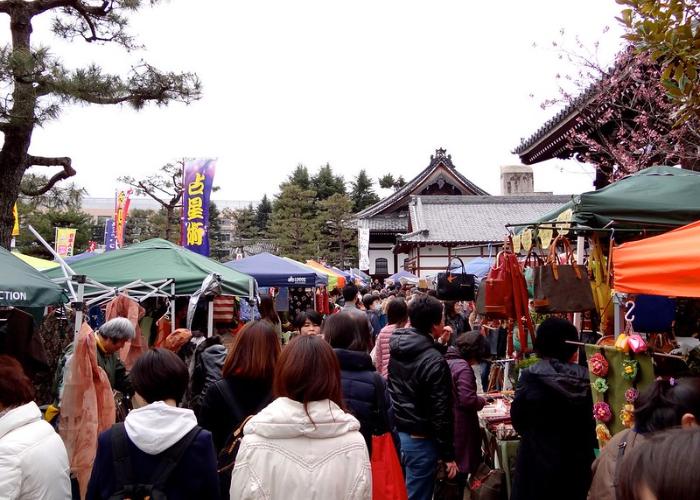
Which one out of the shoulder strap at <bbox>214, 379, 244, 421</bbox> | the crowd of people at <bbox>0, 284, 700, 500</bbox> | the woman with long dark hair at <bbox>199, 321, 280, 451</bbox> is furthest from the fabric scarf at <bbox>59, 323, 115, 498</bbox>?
the shoulder strap at <bbox>214, 379, 244, 421</bbox>

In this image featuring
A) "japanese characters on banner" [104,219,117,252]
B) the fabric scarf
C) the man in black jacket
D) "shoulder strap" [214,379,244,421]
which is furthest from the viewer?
"japanese characters on banner" [104,219,117,252]

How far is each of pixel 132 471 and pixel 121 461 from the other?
57mm

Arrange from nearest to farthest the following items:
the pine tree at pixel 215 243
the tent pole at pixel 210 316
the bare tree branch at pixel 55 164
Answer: the tent pole at pixel 210 316
the bare tree branch at pixel 55 164
the pine tree at pixel 215 243

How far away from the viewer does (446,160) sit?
33.4 metres

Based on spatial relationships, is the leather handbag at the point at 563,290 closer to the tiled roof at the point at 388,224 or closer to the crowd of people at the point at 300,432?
the crowd of people at the point at 300,432

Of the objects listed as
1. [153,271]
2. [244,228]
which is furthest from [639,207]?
[244,228]

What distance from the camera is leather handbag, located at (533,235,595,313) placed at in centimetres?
426

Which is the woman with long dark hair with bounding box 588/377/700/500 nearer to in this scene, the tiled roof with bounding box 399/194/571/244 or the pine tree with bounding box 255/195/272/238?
the tiled roof with bounding box 399/194/571/244

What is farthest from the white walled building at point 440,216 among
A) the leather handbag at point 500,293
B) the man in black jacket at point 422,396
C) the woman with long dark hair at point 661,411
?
the woman with long dark hair at point 661,411

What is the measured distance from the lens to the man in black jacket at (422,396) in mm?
4184

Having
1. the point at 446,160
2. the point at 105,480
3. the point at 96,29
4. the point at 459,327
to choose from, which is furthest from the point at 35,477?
the point at 446,160

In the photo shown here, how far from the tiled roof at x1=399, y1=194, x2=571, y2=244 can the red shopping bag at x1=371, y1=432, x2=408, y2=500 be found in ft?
77.5

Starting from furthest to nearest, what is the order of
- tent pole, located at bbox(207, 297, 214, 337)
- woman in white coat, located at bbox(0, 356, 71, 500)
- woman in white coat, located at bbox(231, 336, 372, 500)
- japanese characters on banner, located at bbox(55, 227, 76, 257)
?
japanese characters on banner, located at bbox(55, 227, 76, 257), tent pole, located at bbox(207, 297, 214, 337), woman in white coat, located at bbox(0, 356, 71, 500), woman in white coat, located at bbox(231, 336, 372, 500)

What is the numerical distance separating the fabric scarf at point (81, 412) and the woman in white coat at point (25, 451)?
1.78 meters
